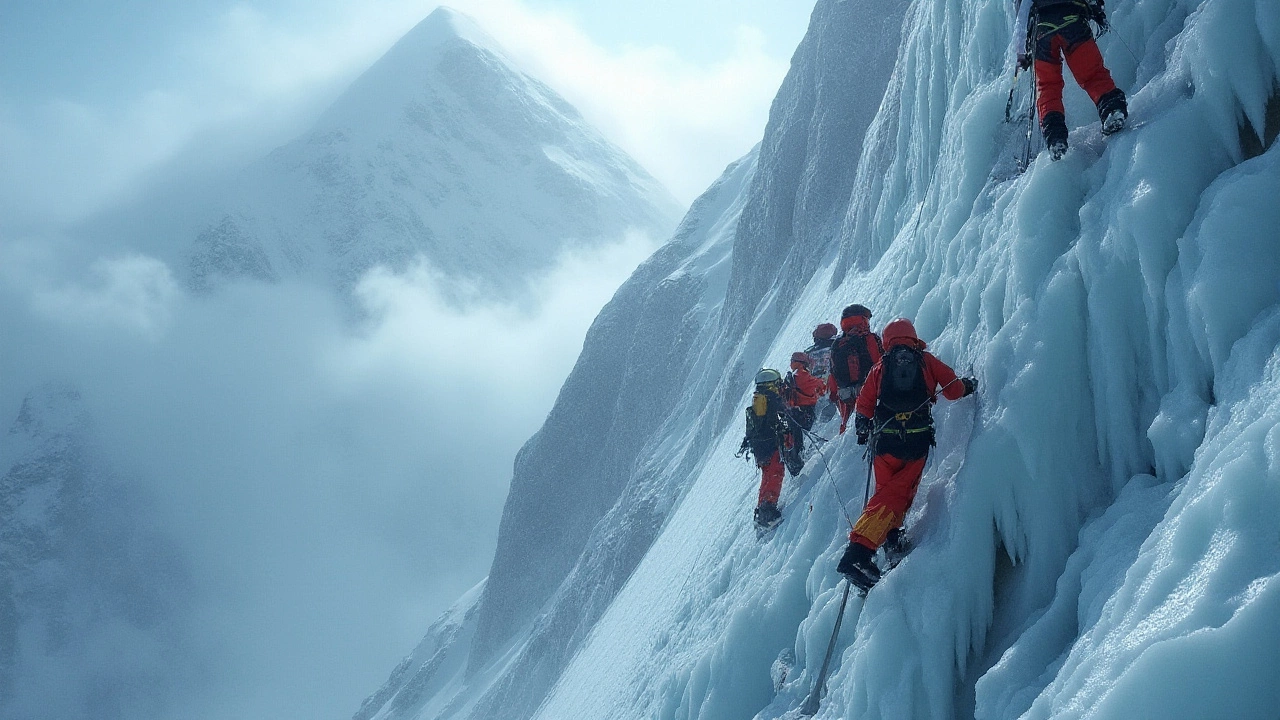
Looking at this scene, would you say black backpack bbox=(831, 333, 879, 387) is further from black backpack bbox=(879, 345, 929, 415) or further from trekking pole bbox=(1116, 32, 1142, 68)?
trekking pole bbox=(1116, 32, 1142, 68)

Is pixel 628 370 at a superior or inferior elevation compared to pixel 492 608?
superior

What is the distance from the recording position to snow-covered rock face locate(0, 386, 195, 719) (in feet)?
406

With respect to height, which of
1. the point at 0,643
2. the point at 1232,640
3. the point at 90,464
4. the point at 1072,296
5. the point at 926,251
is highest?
the point at 90,464

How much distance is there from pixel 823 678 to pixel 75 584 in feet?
546

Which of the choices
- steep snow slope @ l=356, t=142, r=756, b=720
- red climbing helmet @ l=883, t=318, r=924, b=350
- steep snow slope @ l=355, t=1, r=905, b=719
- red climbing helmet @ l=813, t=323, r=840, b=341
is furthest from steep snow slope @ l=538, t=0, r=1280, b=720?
steep snow slope @ l=356, t=142, r=756, b=720

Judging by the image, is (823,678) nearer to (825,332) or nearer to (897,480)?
(897,480)

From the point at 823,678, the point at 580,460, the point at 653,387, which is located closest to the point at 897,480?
the point at 823,678

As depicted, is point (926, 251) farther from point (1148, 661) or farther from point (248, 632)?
point (248, 632)

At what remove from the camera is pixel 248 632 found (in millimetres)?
132375

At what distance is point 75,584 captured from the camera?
140875mm

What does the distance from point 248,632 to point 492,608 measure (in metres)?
103

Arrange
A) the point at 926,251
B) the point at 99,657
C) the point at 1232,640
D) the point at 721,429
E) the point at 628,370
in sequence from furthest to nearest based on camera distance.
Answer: the point at 99,657 → the point at 628,370 → the point at 721,429 → the point at 926,251 → the point at 1232,640

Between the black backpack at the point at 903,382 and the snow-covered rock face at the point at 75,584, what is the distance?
5560 inches

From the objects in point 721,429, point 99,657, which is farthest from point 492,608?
point 99,657
